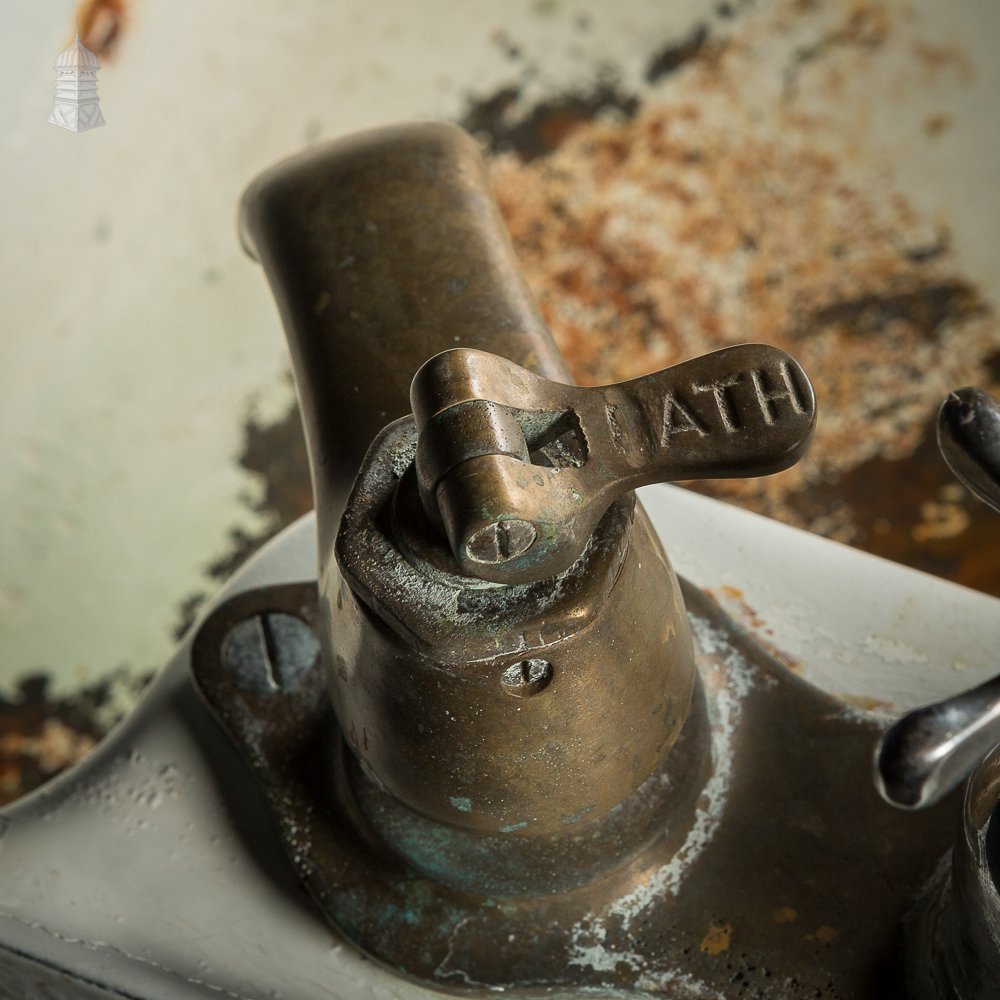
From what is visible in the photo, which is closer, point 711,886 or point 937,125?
point 711,886

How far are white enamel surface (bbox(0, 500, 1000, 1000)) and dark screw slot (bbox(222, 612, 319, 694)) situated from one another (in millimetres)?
35

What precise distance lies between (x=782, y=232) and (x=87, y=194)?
0.63 m

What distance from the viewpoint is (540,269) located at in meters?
1.20

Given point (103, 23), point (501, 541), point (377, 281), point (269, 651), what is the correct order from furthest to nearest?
point (103, 23) < point (269, 651) < point (377, 281) < point (501, 541)

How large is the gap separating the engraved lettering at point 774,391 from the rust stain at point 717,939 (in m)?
0.25

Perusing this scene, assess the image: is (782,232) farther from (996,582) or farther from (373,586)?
(373,586)

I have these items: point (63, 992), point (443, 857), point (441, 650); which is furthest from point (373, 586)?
point (63, 992)

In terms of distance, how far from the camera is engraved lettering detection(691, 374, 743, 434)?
0.41 metres

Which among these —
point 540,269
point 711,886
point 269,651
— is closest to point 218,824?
point 269,651

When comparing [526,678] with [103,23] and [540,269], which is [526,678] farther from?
[103,23]

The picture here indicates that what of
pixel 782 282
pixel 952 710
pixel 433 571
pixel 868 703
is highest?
pixel 433 571

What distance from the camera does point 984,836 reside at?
446 millimetres

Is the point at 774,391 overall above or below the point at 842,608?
above

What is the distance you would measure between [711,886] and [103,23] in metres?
0.92
